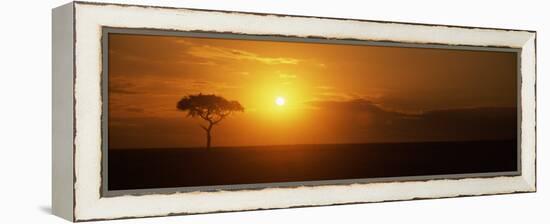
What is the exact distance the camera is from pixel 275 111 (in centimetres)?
773

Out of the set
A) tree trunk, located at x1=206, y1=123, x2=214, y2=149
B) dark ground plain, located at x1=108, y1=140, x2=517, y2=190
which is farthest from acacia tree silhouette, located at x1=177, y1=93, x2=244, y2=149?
dark ground plain, located at x1=108, y1=140, x2=517, y2=190

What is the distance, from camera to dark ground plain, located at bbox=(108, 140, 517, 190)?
715cm

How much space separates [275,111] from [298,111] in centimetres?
21

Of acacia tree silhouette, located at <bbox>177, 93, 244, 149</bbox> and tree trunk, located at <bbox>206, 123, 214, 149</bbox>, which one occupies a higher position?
acacia tree silhouette, located at <bbox>177, 93, 244, 149</bbox>

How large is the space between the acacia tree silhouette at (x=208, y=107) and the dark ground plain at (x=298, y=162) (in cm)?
21

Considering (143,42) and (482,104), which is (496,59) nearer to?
(482,104)

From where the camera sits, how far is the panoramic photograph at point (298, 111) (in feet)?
23.5

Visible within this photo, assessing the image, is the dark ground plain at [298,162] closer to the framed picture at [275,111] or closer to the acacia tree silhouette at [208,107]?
the framed picture at [275,111]

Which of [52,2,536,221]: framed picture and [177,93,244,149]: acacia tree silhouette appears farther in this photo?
[177,93,244,149]: acacia tree silhouette

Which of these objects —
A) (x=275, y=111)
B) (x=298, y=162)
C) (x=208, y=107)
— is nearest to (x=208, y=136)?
(x=208, y=107)

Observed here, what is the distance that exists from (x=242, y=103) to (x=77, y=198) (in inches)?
58.2

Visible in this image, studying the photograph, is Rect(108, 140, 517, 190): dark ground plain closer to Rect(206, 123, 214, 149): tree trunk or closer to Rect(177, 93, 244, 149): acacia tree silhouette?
Rect(206, 123, 214, 149): tree trunk

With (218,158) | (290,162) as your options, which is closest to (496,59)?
(290,162)

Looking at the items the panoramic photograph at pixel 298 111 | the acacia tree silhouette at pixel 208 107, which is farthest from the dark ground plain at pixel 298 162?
the acacia tree silhouette at pixel 208 107
